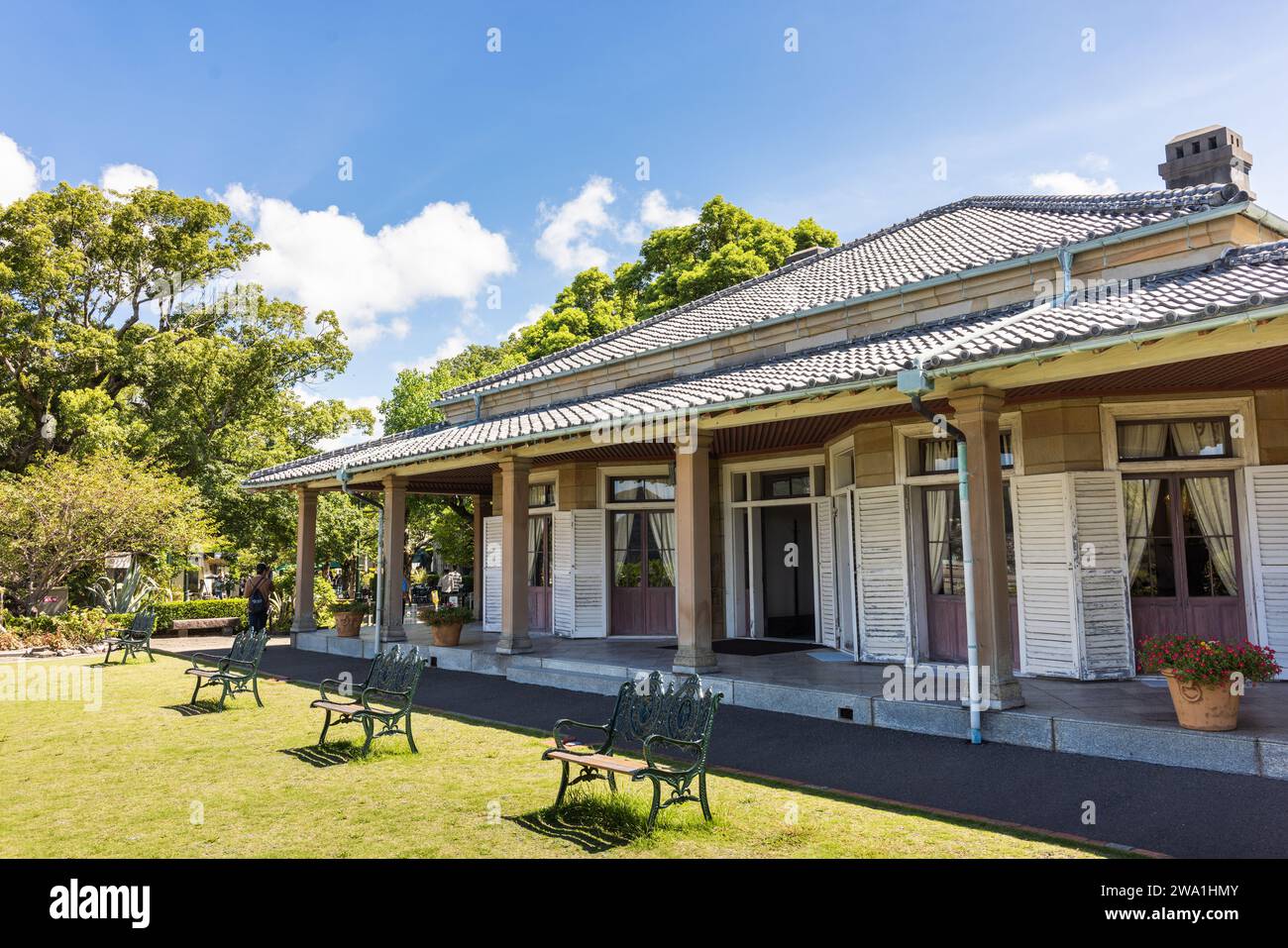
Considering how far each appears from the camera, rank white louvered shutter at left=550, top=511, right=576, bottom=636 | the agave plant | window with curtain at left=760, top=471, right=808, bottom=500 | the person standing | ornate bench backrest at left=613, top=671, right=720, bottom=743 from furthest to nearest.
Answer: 1. the agave plant
2. the person standing
3. white louvered shutter at left=550, top=511, right=576, bottom=636
4. window with curtain at left=760, top=471, right=808, bottom=500
5. ornate bench backrest at left=613, top=671, right=720, bottom=743

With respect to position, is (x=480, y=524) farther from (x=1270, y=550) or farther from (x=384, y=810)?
(x=1270, y=550)

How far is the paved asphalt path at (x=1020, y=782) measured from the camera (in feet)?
14.4

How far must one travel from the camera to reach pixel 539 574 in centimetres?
1416

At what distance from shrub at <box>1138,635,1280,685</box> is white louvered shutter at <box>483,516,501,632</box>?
10.8 metres

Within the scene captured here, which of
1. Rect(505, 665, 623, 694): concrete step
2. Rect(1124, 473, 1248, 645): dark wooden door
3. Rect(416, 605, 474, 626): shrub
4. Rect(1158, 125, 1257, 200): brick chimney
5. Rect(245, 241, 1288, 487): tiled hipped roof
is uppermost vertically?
Rect(1158, 125, 1257, 200): brick chimney

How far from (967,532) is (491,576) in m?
10.4

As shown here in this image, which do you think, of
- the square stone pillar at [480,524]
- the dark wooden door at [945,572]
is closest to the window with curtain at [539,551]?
the square stone pillar at [480,524]

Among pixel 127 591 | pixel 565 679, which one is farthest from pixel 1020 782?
pixel 127 591

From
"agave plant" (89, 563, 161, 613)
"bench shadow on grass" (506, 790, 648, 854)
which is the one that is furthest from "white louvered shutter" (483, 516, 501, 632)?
"bench shadow on grass" (506, 790, 648, 854)

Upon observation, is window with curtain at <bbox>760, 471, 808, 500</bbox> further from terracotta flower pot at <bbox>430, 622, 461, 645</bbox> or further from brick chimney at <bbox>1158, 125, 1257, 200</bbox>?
brick chimney at <bbox>1158, 125, 1257, 200</bbox>

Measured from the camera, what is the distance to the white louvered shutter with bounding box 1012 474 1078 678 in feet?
26.1

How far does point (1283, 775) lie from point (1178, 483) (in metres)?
3.78

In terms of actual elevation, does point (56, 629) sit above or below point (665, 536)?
below
